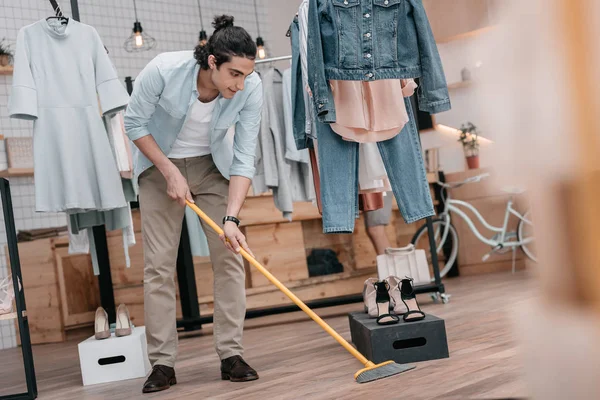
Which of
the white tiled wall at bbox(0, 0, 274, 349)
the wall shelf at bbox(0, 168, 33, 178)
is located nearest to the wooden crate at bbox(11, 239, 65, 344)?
the white tiled wall at bbox(0, 0, 274, 349)

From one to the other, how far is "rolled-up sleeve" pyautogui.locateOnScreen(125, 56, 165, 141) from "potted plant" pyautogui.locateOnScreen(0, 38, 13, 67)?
3.27m

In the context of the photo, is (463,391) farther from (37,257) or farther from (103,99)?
(37,257)

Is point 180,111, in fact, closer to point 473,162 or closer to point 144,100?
point 144,100

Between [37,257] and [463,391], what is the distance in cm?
395

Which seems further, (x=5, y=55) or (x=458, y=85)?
(x=458, y=85)

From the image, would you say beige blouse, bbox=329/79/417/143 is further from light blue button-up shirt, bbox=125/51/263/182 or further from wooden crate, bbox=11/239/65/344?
wooden crate, bbox=11/239/65/344

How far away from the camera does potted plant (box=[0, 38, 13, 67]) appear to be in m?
5.13

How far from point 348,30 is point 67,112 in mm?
1393

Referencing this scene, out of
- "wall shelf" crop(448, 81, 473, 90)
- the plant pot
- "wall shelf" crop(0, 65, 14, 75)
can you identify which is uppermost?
"wall shelf" crop(0, 65, 14, 75)

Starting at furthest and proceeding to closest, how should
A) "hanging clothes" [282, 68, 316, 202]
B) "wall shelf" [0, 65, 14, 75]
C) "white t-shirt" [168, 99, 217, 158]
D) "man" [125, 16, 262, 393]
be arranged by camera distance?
1. "wall shelf" [0, 65, 14, 75]
2. "hanging clothes" [282, 68, 316, 202]
3. "white t-shirt" [168, 99, 217, 158]
4. "man" [125, 16, 262, 393]

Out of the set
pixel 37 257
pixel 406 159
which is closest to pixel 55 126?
pixel 406 159

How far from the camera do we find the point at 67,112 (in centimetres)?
309

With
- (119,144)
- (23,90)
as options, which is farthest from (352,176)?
(23,90)

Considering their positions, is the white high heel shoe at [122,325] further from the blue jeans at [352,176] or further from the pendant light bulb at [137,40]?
the pendant light bulb at [137,40]
